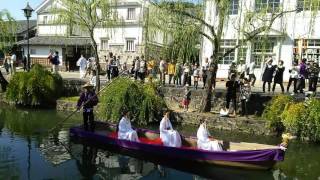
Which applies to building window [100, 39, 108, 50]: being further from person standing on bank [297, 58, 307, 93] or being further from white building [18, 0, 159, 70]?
person standing on bank [297, 58, 307, 93]

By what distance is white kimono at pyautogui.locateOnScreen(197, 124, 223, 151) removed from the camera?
1401 cm

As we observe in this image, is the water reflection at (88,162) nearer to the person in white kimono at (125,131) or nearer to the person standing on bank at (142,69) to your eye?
the person in white kimono at (125,131)

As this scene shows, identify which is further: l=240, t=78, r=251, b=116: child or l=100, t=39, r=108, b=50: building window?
l=100, t=39, r=108, b=50: building window

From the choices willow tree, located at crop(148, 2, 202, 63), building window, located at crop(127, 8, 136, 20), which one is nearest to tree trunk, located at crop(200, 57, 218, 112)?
willow tree, located at crop(148, 2, 202, 63)

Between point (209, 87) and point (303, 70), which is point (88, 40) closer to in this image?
point (209, 87)

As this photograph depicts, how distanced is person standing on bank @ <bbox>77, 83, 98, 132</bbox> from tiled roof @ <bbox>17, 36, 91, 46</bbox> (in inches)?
871

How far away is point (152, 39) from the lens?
20.2 m

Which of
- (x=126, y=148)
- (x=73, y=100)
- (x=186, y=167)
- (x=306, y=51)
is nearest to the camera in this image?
(x=186, y=167)

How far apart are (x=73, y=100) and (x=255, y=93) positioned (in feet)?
30.5

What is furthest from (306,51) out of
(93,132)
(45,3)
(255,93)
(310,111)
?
(45,3)

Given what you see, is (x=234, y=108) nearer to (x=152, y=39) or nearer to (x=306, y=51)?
(x=152, y=39)

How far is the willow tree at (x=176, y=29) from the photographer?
19359 mm

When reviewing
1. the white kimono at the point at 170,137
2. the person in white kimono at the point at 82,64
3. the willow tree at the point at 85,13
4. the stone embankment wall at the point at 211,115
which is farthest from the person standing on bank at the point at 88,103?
the person in white kimono at the point at 82,64

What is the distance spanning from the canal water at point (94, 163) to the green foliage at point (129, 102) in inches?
97.6
